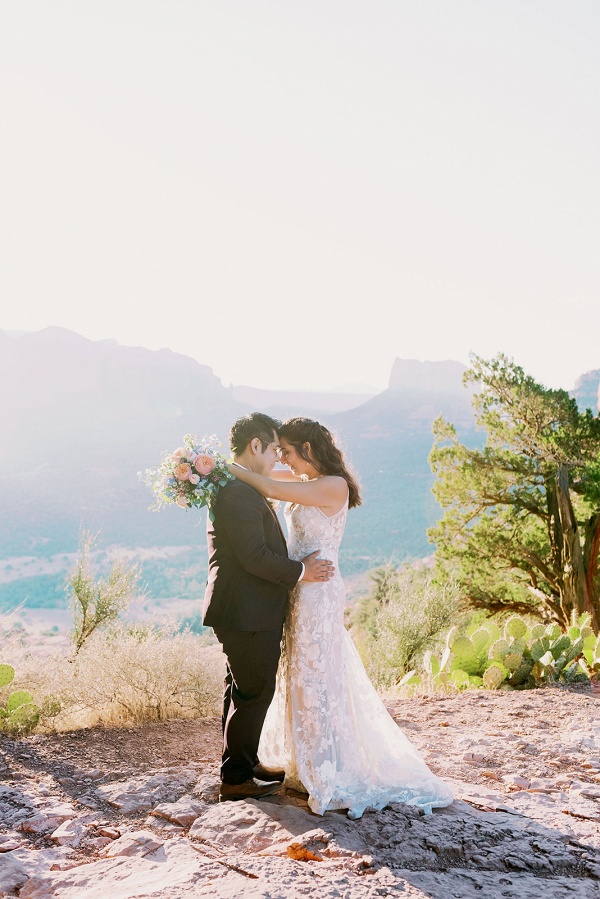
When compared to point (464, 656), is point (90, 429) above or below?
above

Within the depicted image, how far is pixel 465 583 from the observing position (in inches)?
639

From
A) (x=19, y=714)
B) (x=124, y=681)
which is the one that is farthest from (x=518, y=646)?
(x=19, y=714)

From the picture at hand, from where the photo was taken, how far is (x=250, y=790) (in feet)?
12.4

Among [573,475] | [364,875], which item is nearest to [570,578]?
[573,475]

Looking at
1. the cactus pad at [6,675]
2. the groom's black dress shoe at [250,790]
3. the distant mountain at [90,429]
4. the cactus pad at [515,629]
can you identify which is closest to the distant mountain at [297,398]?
the distant mountain at [90,429]

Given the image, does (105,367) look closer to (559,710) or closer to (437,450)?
(437,450)

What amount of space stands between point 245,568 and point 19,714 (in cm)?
320

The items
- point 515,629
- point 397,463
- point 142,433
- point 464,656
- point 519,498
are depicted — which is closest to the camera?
point 464,656

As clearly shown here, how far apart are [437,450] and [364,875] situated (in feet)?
46.1

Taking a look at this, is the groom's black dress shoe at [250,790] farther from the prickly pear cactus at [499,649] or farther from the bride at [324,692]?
the prickly pear cactus at [499,649]

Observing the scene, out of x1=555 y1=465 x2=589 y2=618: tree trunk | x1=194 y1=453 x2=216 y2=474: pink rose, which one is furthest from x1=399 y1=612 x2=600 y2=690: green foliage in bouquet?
x1=555 y1=465 x2=589 y2=618: tree trunk

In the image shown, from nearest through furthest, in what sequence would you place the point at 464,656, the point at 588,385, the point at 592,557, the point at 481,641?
the point at 464,656
the point at 481,641
the point at 592,557
the point at 588,385

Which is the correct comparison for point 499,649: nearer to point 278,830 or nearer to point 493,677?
point 493,677

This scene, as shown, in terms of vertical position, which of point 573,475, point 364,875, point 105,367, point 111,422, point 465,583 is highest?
point 105,367
